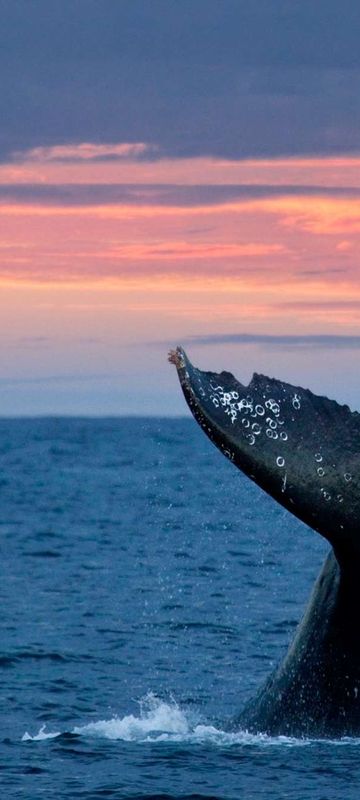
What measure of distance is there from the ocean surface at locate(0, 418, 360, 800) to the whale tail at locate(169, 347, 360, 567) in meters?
2.65

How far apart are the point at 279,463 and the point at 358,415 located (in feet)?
1.90

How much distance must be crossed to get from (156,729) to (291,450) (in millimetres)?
6244

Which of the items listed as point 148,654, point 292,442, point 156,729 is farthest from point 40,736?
point 292,442

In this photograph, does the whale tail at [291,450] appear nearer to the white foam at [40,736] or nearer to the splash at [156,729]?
the splash at [156,729]

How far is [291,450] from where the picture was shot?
9398 mm

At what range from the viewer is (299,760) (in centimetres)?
1212

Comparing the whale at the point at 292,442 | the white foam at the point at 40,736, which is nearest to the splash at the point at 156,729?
the white foam at the point at 40,736

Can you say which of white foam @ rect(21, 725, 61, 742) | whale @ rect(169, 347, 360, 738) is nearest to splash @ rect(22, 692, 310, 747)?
white foam @ rect(21, 725, 61, 742)

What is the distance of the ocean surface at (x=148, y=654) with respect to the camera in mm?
12539

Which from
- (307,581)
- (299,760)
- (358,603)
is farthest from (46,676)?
(307,581)

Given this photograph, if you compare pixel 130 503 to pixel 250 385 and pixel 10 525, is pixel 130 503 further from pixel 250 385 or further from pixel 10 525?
pixel 250 385

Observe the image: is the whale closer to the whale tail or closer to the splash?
the whale tail

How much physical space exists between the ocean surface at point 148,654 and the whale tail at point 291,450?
265 centimetres

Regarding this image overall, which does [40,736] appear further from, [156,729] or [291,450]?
[291,450]
